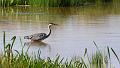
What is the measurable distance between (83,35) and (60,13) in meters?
6.54

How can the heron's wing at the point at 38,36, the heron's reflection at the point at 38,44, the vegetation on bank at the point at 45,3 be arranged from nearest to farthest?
the heron's reflection at the point at 38,44 < the heron's wing at the point at 38,36 < the vegetation on bank at the point at 45,3

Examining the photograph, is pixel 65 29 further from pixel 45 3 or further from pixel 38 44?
pixel 45 3

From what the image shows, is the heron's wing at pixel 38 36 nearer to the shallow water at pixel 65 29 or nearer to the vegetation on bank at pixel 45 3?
the shallow water at pixel 65 29

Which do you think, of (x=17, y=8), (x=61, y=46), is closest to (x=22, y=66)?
(x=61, y=46)

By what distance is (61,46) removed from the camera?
9.96m

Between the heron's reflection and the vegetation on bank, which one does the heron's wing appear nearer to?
the heron's reflection

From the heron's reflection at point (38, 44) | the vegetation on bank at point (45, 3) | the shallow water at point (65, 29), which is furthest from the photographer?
the vegetation on bank at point (45, 3)

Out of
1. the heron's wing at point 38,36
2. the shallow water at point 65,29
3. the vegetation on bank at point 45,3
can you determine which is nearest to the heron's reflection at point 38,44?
the shallow water at point 65,29

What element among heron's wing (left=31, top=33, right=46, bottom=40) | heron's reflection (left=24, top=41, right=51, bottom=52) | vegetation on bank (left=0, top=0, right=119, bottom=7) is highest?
vegetation on bank (left=0, top=0, right=119, bottom=7)

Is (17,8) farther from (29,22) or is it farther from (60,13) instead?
(29,22)

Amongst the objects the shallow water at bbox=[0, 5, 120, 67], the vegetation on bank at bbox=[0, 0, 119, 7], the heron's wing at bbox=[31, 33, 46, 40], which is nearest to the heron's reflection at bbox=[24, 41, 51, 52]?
the shallow water at bbox=[0, 5, 120, 67]

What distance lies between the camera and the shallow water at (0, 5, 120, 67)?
9.67 m

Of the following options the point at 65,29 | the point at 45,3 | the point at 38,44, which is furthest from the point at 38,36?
the point at 45,3

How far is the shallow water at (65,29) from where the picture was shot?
9.67m
